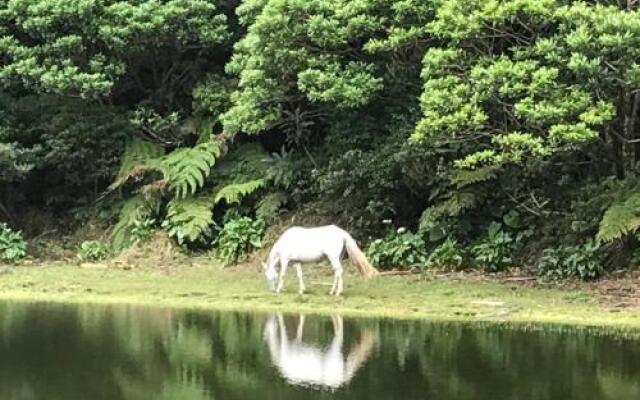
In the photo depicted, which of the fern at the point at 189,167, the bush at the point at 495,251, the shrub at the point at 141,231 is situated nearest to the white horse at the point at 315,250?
the bush at the point at 495,251

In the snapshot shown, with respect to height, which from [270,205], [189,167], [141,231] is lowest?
[141,231]

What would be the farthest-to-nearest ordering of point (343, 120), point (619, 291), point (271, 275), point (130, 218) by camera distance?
1. point (130, 218)
2. point (343, 120)
3. point (271, 275)
4. point (619, 291)

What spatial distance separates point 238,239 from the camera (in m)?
18.8

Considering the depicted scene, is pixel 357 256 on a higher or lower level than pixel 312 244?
lower

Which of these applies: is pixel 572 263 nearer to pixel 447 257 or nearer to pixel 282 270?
pixel 447 257

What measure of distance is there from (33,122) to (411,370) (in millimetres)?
14755

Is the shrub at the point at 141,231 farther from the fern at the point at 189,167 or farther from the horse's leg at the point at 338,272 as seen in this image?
the horse's leg at the point at 338,272

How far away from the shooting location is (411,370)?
368 inches

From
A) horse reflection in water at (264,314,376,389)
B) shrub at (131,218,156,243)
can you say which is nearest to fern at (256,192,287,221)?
shrub at (131,218,156,243)

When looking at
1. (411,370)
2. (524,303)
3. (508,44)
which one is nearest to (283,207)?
(508,44)

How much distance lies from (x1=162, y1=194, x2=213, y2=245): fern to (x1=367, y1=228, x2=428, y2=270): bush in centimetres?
382

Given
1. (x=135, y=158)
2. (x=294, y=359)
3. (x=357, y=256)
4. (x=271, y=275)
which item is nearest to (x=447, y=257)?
(x=357, y=256)

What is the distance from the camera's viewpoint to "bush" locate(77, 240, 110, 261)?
772 inches

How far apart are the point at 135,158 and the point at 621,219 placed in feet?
35.0
